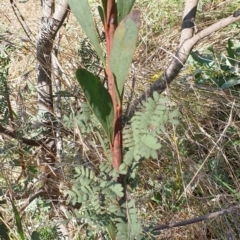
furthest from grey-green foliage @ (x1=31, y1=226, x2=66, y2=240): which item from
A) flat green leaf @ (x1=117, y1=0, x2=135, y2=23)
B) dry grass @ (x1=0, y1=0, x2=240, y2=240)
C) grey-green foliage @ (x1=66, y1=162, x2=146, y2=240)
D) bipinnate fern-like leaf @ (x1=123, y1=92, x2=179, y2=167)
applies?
flat green leaf @ (x1=117, y1=0, x2=135, y2=23)

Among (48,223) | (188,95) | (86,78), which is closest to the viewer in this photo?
(86,78)

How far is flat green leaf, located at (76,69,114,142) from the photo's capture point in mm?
655

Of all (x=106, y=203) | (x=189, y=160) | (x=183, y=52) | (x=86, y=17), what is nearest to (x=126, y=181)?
(x=106, y=203)

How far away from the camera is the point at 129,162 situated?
0.71 meters

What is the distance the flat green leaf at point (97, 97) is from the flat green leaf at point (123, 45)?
26 millimetres

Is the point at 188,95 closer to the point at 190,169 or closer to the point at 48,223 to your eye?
the point at 190,169

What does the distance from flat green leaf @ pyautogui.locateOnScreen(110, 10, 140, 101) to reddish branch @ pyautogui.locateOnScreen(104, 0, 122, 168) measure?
Result: 0.02m

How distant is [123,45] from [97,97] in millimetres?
84

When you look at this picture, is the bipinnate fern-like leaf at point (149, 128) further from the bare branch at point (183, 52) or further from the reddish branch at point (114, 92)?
the bare branch at point (183, 52)

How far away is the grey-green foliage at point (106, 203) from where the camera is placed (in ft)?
2.36

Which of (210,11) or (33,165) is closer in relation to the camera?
(33,165)

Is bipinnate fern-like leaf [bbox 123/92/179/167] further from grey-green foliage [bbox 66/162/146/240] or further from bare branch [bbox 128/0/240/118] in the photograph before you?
bare branch [bbox 128/0/240/118]

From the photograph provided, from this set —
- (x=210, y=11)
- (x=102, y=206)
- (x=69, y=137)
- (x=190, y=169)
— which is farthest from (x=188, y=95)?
(x=210, y=11)

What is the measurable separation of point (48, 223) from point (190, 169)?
1.37ft
